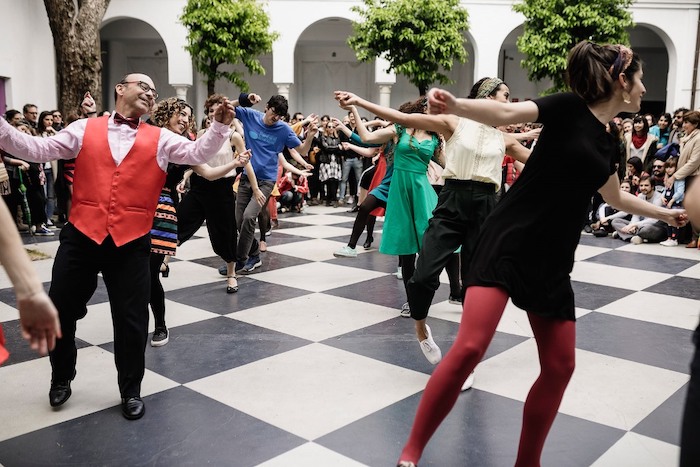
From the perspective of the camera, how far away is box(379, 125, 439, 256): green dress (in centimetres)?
458

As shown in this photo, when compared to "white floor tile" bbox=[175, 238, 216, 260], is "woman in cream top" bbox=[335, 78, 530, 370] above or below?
above

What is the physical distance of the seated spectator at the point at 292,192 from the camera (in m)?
11.3

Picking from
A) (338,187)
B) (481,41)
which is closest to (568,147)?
(338,187)

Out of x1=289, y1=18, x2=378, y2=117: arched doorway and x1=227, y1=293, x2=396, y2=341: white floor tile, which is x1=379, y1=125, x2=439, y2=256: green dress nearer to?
x1=227, y1=293, x2=396, y2=341: white floor tile

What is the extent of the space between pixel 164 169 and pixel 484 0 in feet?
60.5

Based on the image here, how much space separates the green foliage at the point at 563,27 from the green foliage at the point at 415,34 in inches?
76.6

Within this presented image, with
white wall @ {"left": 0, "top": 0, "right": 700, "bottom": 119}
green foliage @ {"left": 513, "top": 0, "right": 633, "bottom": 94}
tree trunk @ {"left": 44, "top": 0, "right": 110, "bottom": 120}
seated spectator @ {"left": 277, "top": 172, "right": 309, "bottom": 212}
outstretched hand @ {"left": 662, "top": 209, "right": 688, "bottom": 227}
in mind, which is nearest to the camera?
outstretched hand @ {"left": 662, "top": 209, "right": 688, "bottom": 227}

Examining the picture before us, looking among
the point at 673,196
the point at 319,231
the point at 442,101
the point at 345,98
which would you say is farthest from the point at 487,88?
the point at 673,196

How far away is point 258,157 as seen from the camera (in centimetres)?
654

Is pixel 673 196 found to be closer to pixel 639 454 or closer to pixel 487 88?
pixel 487 88

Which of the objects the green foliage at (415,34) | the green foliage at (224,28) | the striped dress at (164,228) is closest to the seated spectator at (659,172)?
the green foliage at (415,34)

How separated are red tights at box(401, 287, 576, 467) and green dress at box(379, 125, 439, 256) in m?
2.16

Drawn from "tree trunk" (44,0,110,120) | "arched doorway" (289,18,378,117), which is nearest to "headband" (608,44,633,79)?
"tree trunk" (44,0,110,120)

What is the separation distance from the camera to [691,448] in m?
Answer: 1.54
